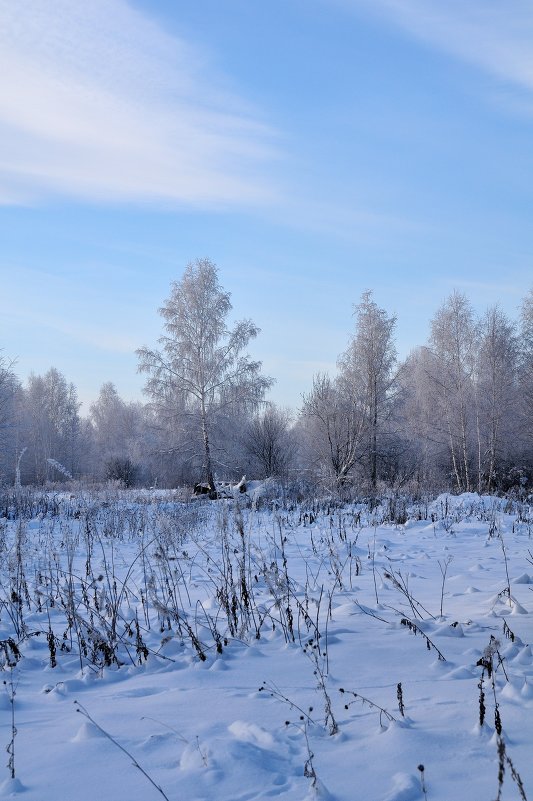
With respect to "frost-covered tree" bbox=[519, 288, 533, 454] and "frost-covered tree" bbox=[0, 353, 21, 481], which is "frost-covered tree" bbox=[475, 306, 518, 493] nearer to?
"frost-covered tree" bbox=[519, 288, 533, 454]

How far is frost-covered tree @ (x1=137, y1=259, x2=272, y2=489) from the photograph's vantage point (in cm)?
2827

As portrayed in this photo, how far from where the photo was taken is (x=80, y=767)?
7.04 feet

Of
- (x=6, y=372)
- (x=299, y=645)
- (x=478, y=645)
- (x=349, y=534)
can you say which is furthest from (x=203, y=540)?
(x=6, y=372)

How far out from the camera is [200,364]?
1109 inches

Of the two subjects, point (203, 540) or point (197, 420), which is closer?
point (203, 540)

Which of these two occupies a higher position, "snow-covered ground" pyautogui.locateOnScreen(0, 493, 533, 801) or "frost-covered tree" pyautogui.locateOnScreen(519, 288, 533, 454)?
"frost-covered tree" pyautogui.locateOnScreen(519, 288, 533, 454)

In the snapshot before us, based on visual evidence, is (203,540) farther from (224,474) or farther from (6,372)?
(6,372)

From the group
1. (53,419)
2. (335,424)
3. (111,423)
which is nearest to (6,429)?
(335,424)

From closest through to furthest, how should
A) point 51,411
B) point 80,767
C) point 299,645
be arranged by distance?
point 80,767 → point 299,645 → point 51,411

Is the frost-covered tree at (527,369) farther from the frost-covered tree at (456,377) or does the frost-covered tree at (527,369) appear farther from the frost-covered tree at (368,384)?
the frost-covered tree at (368,384)

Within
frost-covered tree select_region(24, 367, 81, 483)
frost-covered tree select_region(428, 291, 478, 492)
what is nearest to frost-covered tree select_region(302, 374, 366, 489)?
frost-covered tree select_region(428, 291, 478, 492)

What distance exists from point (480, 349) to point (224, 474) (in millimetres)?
14033

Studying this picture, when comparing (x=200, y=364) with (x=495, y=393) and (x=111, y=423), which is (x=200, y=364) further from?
(x=111, y=423)

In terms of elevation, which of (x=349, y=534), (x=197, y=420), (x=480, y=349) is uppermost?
(x=480, y=349)
